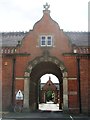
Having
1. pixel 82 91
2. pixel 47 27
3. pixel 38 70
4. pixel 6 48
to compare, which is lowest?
pixel 82 91

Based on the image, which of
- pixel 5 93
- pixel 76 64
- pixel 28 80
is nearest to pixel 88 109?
pixel 76 64

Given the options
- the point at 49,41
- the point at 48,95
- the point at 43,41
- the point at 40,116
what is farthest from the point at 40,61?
the point at 48,95

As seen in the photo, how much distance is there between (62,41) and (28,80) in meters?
5.74

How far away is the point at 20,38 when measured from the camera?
3581 centimetres

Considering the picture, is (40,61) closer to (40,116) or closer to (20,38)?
(20,38)

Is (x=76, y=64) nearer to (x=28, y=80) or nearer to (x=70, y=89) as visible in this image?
(x=70, y=89)

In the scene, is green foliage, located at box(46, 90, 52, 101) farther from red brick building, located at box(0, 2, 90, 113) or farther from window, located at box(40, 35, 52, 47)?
red brick building, located at box(0, 2, 90, 113)

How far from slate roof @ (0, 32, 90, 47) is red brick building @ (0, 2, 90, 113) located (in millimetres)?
2193

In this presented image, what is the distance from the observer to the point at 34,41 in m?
31.4

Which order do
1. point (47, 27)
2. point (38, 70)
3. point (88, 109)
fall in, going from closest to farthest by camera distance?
point (88, 109)
point (47, 27)
point (38, 70)

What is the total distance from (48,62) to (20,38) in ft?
21.0

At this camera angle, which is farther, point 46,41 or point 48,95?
point 48,95

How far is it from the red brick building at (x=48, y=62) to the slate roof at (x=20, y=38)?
2.19m

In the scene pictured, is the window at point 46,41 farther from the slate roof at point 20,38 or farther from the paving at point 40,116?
the paving at point 40,116
